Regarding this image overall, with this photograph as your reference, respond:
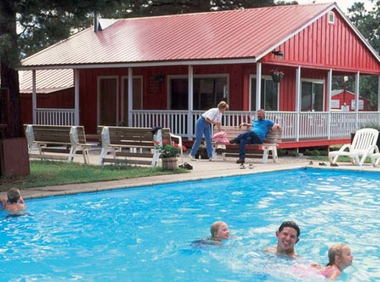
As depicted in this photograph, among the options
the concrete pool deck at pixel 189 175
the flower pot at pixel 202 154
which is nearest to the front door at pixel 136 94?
the concrete pool deck at pixel 189 175

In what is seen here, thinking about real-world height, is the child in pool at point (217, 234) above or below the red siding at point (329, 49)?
below

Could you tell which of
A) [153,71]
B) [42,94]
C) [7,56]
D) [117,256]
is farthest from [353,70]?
[117,256]

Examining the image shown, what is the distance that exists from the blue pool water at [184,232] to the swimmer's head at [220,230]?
15cm

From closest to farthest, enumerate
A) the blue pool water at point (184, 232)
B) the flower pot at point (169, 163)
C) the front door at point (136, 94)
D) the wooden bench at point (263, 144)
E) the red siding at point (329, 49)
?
1. the blue pool water at point (184, 232)
2. the flower pot at point (169, 163)
3. the wooden bench at point (263, 144)
4. the red siding at point (329, 49)
5. the front door at point (136, 94)

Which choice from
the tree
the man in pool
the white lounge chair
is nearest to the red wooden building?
the white lounge chair

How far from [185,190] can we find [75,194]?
7.56 ft

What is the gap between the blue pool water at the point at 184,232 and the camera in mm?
6629

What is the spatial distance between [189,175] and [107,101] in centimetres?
1279

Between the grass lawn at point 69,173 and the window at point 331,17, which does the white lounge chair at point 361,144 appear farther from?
the window at point 331,17

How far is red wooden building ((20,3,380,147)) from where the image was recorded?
67.5 feet

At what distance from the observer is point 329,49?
23.1m


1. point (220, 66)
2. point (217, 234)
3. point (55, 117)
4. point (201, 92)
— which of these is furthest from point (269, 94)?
point (217, 234)

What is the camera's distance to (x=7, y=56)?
1159cm

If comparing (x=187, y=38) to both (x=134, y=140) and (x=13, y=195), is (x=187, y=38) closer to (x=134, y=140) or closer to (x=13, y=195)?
(x=134, y=140)
